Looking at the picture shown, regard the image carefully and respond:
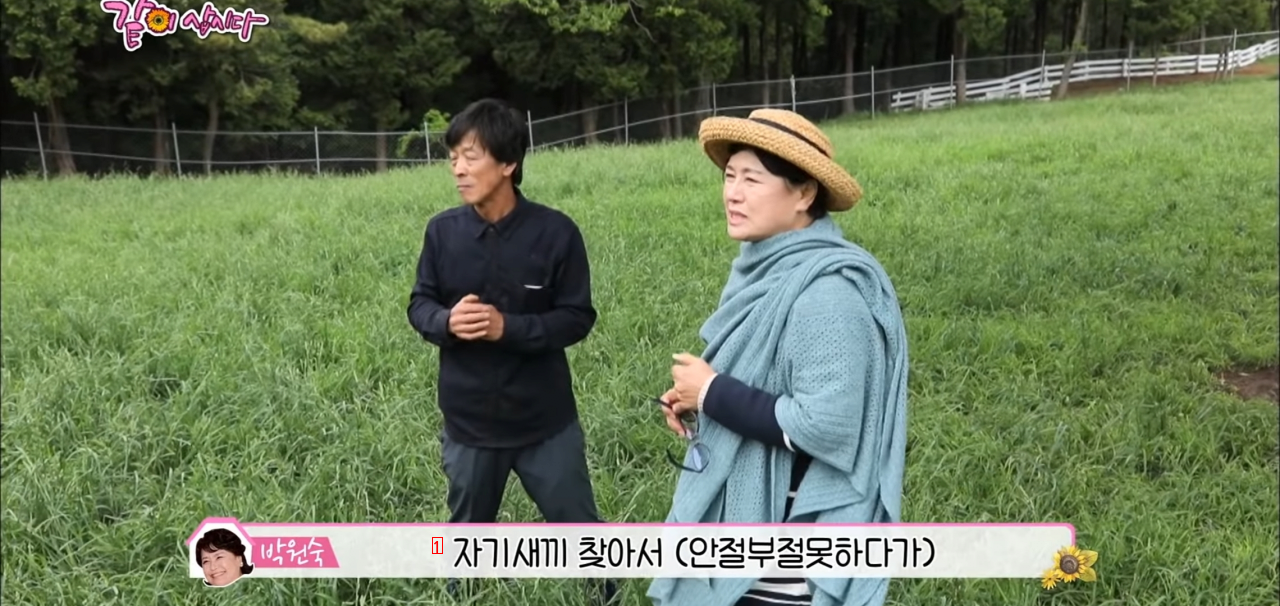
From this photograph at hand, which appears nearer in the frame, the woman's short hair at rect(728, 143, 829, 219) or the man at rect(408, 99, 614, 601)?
the woman's short hair at rect(728, 143, 829, 219)

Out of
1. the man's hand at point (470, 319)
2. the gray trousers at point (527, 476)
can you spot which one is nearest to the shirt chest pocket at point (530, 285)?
the man's hand at point (470, 319)

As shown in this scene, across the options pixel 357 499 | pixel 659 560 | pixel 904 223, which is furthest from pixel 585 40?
pixel 659 560

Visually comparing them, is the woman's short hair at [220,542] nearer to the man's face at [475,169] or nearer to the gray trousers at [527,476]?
the gray trousers at [527,476]

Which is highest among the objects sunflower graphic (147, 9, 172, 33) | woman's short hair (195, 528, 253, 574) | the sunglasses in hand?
sunflower graphic (147, 9, 172, 33)

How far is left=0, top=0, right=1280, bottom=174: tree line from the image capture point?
28.9 feet

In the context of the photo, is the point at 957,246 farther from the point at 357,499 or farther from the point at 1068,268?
the point at 357,499

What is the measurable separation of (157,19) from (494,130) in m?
0.89

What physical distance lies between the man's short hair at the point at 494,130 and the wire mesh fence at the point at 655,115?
9.26 meters

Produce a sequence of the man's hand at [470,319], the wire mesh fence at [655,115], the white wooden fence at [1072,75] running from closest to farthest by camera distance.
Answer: the man's hand at [470,319], the wire mesh fence at [655,115], the white wooden fence at [1072,75]

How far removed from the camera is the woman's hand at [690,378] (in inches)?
55.4

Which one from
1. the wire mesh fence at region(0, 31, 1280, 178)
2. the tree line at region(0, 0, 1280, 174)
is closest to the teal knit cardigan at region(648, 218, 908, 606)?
the tree line at region(0, 0, 1280, 174)

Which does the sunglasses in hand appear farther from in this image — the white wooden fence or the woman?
the white wooden fence

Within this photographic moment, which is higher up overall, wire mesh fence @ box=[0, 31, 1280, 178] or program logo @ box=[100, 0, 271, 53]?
program logo @ box=[100, 0, 271, 53]
